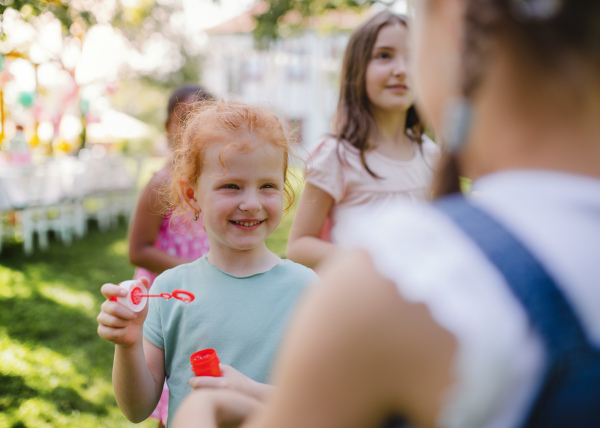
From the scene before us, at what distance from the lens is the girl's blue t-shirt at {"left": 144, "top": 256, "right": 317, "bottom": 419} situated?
1.54 m

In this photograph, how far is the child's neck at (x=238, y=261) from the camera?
169cm

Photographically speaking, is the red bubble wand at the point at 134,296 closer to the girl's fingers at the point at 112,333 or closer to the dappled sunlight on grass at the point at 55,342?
the girl's fingers at the point at 112,333

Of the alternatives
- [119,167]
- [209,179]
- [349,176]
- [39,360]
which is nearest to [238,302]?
[209,179]

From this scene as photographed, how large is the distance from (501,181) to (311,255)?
5.34ft

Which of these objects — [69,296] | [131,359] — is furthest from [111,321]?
[69,296]

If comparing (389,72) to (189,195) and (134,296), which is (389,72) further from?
(134,296)

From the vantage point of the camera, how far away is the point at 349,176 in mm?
2314

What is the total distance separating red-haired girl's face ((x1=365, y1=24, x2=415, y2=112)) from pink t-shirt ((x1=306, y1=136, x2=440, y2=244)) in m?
0.25

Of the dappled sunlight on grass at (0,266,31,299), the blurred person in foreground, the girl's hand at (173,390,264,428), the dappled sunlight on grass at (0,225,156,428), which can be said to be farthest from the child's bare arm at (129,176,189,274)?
the dappled sunlight on grass at (0,266,31,299)

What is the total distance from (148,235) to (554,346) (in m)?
2.34

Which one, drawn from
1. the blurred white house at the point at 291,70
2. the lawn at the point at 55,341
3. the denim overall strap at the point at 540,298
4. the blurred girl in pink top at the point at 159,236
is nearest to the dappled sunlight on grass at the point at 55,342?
the lawn at the point at 55,341

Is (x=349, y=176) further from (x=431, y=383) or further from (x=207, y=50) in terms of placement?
(x=207, y=50)

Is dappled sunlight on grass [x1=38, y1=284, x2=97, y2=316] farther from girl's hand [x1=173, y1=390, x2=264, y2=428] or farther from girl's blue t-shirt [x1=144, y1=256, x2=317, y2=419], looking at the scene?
girl's hand [x1=173, y1=390, x2=264, y2=428]

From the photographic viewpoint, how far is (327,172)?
2.28 metres
